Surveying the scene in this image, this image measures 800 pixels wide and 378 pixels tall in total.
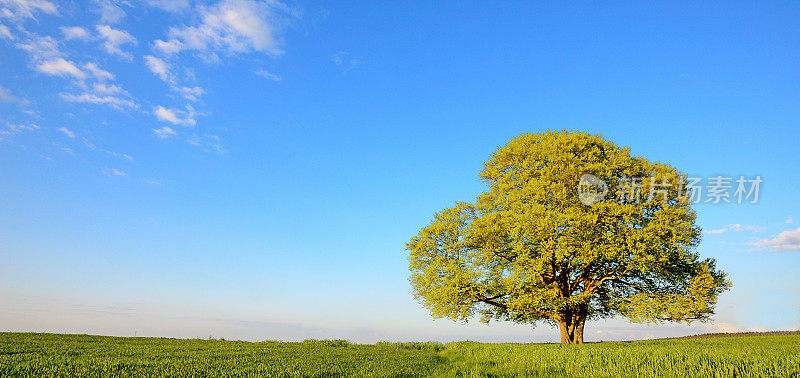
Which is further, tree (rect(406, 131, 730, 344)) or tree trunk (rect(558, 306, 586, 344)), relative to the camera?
tree trunk (rect(558, 306, 586, 344))

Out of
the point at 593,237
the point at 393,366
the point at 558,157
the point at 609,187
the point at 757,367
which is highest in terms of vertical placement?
the point at 558,157

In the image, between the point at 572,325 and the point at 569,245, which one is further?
the point at 572,325

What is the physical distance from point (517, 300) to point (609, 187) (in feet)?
31.6

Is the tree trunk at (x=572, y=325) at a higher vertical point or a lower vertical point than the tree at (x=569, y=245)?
lower

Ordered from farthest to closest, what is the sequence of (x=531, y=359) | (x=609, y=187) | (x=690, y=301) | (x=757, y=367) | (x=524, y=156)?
Result: 1. (x=524, y=156)
2. (x=609, y=187)
3. (x=690, y=301)
4. (x=531, y=359)
5. (x=757, y=367)

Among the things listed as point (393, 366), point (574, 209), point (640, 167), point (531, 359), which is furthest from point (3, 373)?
point (640, 167)

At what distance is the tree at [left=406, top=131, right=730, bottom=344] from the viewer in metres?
26.4

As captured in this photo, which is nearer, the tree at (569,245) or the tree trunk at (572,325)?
the tree at (569,245)

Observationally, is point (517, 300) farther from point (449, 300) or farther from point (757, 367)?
point (757, 367)

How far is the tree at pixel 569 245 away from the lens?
26.4m

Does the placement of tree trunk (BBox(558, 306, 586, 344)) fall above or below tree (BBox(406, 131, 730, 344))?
below

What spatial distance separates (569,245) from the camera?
26.5 m

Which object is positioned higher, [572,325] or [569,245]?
[569,245]

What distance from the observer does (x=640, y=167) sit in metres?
30.1
